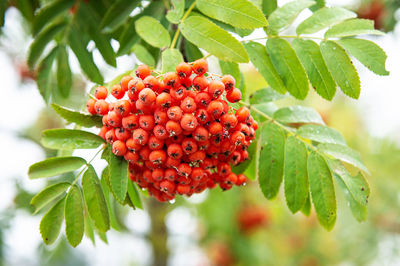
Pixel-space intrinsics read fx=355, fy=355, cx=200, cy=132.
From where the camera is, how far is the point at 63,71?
2.16m

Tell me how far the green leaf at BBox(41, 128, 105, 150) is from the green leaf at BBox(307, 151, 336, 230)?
949 millimetres

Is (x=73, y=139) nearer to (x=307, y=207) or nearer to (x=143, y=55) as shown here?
(x=143, y=55)

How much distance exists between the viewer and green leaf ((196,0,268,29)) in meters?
1.35

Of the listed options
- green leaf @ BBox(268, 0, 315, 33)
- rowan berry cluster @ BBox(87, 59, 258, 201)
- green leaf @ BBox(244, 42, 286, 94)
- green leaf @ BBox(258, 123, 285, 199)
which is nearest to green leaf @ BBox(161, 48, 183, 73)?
rowan berry cluster @ BBox(87, 59, 258, 201)

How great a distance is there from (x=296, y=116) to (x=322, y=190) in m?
0.42

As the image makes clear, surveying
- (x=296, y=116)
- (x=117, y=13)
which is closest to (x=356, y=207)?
(x=296, y=116)

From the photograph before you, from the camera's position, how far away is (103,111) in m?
1.44

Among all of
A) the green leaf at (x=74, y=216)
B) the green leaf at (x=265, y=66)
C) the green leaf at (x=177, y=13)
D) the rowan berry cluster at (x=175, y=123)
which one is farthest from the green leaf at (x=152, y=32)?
the green leaf at (x=74, y=216)

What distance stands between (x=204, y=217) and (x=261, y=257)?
106cm

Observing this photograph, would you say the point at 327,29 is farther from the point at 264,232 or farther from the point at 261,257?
the point at 264,232

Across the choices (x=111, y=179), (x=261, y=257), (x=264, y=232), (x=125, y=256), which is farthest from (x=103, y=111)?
(x=125, y=256)

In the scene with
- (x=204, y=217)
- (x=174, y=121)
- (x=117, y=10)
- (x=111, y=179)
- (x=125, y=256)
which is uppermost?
(x=117, y=10)

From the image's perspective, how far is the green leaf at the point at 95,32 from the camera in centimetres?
187

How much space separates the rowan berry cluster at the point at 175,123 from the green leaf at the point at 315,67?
35 centimetres
